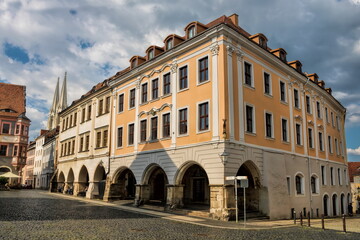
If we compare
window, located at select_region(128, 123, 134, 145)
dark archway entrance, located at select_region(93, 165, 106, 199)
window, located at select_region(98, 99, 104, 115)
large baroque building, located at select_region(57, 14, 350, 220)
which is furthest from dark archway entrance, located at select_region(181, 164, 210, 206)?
window, located at select_region(98, 99, 104, 115)

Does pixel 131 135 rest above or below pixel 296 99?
below

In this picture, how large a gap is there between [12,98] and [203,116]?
183 feet

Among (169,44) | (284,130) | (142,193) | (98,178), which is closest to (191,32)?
(169,44)

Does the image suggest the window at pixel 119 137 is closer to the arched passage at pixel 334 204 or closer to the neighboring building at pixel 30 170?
the arched passage at pixel 334 204

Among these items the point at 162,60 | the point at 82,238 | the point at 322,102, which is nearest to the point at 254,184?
the point at 162,60

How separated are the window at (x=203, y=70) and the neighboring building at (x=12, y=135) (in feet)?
161

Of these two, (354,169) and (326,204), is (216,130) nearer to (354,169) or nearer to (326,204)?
(326,204)

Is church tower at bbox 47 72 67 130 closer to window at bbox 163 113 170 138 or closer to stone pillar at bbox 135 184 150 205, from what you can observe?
stone pillar at bbox 135 184 150 205

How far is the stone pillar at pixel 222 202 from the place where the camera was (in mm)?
19016

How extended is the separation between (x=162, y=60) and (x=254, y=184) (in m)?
12.1

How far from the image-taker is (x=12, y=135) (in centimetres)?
6078

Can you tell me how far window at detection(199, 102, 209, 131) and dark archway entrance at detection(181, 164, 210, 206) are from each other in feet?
16.8

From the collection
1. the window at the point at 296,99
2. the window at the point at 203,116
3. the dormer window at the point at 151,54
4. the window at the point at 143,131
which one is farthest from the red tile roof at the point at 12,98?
the window at the point at 296,99

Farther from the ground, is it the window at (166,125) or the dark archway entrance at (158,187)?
the window at (166,125)
